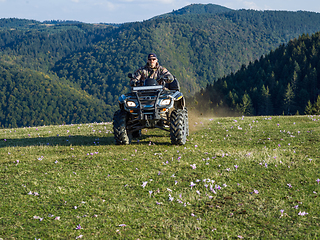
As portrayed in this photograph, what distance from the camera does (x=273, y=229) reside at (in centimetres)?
515

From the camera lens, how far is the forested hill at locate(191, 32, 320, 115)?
118375mm

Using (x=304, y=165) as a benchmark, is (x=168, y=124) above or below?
above

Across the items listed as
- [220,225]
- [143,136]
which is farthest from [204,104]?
[220,225]

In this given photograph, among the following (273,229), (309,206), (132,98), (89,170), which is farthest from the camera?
(132,98)

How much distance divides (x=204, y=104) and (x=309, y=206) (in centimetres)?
13235

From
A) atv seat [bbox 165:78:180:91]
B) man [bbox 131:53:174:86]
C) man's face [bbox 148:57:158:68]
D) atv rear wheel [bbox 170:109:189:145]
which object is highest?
man's face [bbox 148:57:158:68]

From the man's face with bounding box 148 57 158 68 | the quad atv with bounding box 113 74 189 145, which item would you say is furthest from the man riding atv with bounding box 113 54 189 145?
the man's face with bounding box 148 57 158 68

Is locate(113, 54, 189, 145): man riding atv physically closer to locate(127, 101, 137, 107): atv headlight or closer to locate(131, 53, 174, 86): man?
locate(127, 101, 137, 107): atv headlight

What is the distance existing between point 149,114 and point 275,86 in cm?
12708

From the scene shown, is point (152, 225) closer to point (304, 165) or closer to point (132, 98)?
point (304, 165)

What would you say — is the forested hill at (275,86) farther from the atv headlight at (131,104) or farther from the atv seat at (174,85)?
the atv headlight at (131,104)

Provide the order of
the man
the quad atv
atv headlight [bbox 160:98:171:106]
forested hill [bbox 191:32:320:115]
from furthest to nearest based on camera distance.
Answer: forested hill [bbox 191:32:320:115] → the man → atv headlight [bbox 160:98:171:106] → the quad atv

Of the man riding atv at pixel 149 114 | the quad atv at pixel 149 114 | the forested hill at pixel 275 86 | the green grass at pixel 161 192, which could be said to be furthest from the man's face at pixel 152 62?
the forested hill at pixel 275 86

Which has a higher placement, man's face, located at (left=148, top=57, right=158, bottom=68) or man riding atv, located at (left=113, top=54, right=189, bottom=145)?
man's face, located at (left=148, top=57, right=158, bottom=68)
